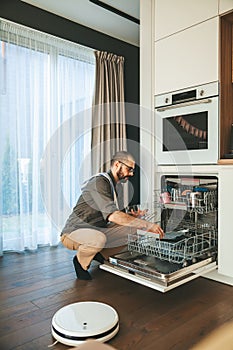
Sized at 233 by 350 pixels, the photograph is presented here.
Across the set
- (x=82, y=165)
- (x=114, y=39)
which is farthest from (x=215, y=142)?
(x=114, y=39)

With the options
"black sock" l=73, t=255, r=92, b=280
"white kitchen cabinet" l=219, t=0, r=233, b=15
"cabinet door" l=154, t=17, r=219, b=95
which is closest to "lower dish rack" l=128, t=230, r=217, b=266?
"black sock" l=73, t=255, r=92, b=280

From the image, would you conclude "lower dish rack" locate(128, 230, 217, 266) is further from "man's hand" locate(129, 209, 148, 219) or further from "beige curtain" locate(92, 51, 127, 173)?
"beige curtain" locate(92, 51, 127, 173)

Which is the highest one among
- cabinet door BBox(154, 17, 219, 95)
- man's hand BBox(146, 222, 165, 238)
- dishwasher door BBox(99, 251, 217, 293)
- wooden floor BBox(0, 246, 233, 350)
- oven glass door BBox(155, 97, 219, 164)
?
cabinet door BBox(154, 17, 219, 95)

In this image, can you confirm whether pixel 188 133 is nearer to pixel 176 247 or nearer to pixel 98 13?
pixel 176 247

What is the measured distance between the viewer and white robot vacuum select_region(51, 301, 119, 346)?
1.47 metres

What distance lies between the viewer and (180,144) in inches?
93.4

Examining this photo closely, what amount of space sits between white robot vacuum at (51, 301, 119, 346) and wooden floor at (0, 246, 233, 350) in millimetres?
46

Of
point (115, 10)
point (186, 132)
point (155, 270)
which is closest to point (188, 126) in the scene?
point (186, 132)

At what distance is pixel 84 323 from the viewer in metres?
1.56

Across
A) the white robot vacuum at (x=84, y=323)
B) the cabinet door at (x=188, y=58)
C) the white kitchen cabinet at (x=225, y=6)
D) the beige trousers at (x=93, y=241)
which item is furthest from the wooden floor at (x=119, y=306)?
the white kitchen cabinet at (x=225, y=6)

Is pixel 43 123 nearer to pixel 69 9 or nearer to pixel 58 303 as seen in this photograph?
pixel 69 9

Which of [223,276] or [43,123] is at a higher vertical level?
[43,123]

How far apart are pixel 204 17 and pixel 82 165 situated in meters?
2.00

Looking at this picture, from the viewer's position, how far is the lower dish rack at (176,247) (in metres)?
1.95
